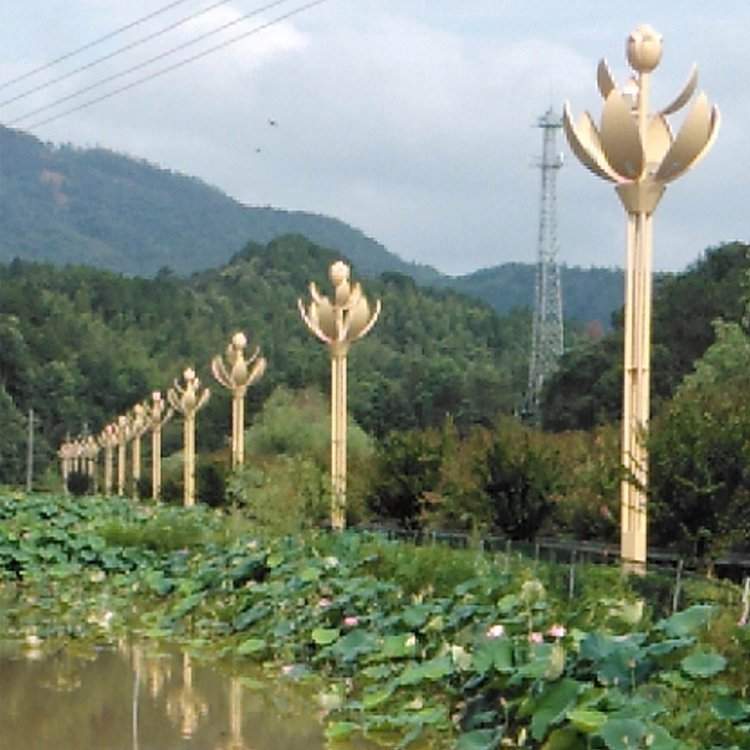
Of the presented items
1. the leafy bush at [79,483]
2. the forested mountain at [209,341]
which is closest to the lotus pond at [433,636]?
the leafy bush at [79,483]

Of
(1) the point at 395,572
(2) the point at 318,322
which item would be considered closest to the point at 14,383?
(2) the point at 318,322

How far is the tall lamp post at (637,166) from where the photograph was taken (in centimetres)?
933

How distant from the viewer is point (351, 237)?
148 m

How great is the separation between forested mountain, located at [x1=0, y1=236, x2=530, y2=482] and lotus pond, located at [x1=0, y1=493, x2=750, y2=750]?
37893 mm

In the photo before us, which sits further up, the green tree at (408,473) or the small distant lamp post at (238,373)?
the small distant lamp post at (238,373)

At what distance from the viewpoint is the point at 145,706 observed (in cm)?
866

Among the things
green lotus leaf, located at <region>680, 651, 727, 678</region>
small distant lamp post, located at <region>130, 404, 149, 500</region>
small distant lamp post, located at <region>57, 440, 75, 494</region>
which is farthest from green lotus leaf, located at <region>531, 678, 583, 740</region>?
small distant lamp post, located at <region>57, 440, 75, 494</region>

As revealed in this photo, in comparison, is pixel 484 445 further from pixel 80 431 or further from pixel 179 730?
pixel 80 431

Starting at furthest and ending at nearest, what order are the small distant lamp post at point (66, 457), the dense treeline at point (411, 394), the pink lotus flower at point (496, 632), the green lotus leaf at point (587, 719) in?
1. the small distant lamp post at point (66, 457)
2. the dense treeline at point (411, 394)
3. the pink lotus flower at point (496, 632)
4. the green lotus leaf at point (587, 719)

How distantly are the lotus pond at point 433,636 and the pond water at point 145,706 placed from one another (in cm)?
19

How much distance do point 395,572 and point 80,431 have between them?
202 ft

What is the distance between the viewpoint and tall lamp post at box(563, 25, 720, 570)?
933cm

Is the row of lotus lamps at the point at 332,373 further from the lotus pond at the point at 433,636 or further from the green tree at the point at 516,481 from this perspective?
the green tree at the point at 516,481

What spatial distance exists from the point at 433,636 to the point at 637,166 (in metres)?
3.20
